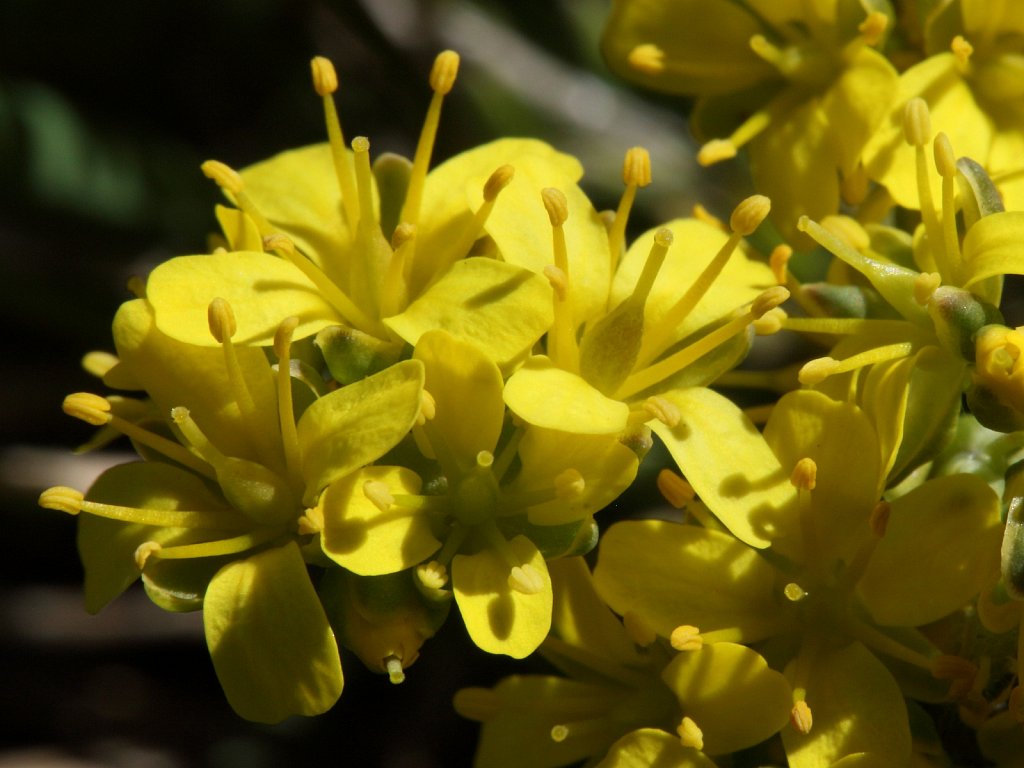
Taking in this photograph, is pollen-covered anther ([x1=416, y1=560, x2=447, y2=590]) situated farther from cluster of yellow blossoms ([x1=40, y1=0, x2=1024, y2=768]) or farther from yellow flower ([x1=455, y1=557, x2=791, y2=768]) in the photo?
yellow flower ([x1=455, y1=557, x2=791, y2=768])

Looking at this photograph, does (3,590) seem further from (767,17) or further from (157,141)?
(767,17)

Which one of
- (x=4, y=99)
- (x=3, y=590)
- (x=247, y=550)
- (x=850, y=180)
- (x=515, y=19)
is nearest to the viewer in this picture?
(x=247, y=550)

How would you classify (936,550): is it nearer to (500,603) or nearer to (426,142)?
(500,603)

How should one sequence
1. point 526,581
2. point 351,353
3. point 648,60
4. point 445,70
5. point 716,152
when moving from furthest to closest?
point 648,60, point 716,152, point 445,70, point 351,353, point 526,581

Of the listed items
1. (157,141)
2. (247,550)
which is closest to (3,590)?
(157,141)

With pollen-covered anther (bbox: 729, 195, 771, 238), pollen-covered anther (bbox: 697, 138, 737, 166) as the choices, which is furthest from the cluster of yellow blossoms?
pollen-covered anther (bbox: 697, 138, 737, 166)

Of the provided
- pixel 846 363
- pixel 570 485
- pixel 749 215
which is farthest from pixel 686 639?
pixel 749 215
